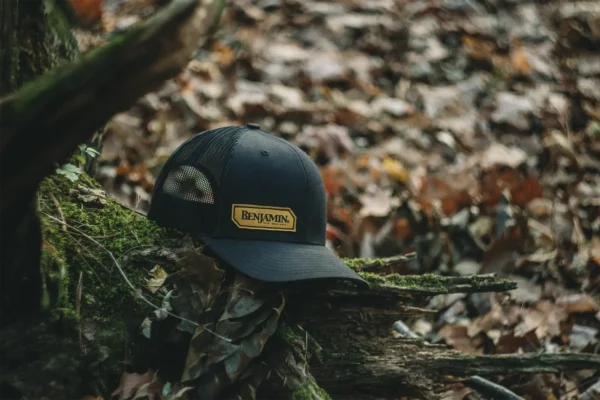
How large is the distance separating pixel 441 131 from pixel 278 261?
3.80 metres

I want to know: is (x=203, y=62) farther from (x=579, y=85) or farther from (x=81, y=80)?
(x=81, y=80)

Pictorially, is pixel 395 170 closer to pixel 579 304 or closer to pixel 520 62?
pixel 579 304

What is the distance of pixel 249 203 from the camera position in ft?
7.27

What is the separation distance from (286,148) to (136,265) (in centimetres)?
69

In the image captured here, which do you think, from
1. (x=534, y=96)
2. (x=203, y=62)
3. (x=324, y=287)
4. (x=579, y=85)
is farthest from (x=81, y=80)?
(x=579, y=85)

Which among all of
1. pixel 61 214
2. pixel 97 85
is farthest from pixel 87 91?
pixel 61 214

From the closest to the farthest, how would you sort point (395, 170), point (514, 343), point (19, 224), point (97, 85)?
point (97, 85)
point (19, 224)
point (514, 343)
point (395, 170)

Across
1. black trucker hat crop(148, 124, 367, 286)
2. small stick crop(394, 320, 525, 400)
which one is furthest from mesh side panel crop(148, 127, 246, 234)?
small stick crop(394, 320, 525, 400)

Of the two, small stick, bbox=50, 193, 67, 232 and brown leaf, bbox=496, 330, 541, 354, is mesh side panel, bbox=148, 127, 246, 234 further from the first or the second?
brown leaf, bbox=496, 330, 541, 354

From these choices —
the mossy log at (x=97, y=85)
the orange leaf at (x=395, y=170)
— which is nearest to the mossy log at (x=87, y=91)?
the mossy log at (x=97, y=85)

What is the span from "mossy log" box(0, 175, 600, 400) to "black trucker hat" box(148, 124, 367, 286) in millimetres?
72

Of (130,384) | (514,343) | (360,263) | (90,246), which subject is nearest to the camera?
(130,384)

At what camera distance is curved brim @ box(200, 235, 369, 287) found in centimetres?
202

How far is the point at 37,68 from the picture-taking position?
233 centimetres
